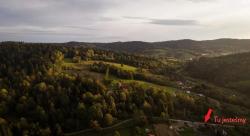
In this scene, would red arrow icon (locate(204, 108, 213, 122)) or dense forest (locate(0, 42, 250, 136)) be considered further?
red arrow icon (locate(204, 108, 213, 122))

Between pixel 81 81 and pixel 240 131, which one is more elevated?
pixel 81 81

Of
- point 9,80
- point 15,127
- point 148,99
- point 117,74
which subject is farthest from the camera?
point 117,74

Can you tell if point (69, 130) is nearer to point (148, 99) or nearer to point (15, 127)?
point (15, 127)

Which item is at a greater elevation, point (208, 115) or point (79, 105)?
point (79, 105)

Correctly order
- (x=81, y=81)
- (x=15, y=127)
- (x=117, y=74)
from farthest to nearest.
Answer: (x=117, y=74), (x=81, y=81), (x=15, y=127)

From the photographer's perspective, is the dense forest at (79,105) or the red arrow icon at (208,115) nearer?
the dense forest at (79,105)

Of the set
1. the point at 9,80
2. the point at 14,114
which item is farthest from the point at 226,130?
the point at 9,80

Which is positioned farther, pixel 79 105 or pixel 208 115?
pixel 208 115

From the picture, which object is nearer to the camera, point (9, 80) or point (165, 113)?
point (165, 113)

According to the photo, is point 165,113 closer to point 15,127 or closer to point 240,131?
point 240,131
